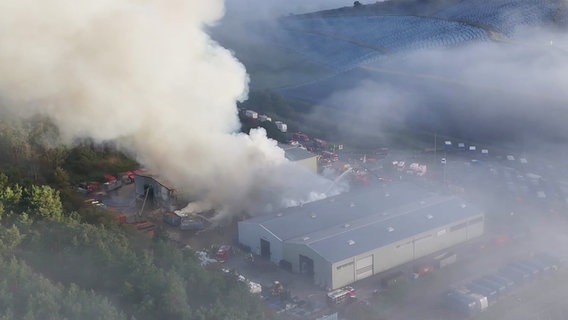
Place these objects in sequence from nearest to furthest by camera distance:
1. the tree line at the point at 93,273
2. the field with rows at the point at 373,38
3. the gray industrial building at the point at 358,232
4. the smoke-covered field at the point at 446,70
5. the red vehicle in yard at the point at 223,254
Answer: the tree line at the point at 93,273
the gray industrial building at the point at 358,232
the red vehicle in yard at the point at 223,254
the smoke-covered field at the point at 446,70
the field with rows at the point at 373,38

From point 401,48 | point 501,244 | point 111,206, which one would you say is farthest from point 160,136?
point 401,48

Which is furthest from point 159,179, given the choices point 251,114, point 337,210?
point 251,114

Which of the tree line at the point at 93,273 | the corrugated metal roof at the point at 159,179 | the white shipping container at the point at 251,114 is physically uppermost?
the tree line at the point at 93,273

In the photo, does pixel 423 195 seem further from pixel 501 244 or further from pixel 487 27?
→ pixel 487 27

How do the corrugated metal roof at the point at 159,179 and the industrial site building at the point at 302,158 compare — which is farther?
the industrial site building at the point at 302,158

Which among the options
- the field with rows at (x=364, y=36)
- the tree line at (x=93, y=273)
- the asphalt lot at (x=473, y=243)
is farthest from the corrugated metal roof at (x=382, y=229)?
the field with rows at (x=364, y=36)

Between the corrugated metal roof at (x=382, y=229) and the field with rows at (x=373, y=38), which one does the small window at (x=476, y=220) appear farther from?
the field with rows at (x=373, y=38)

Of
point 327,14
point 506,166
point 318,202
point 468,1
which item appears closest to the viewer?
point 318,202
